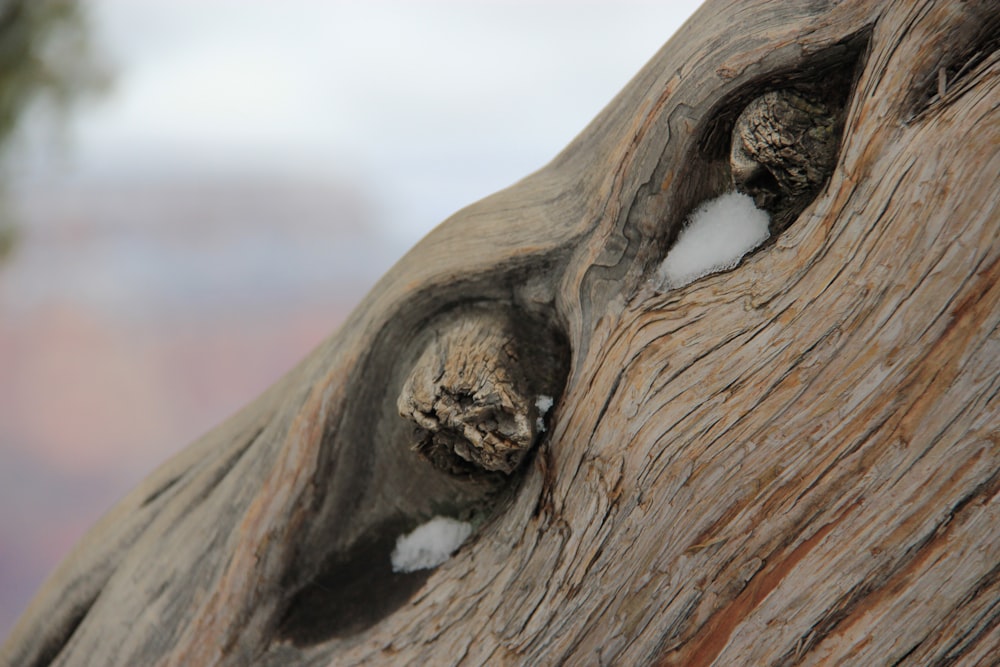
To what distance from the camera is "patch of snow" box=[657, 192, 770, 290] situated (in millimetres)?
821

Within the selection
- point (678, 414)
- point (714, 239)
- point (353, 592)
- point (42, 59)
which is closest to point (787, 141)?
point (714, 239)

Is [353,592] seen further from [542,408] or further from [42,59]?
[42,59]

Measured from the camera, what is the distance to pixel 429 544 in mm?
947

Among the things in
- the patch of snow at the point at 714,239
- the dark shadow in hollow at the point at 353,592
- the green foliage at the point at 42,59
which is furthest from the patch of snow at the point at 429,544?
the green foliage at the point at 42,59

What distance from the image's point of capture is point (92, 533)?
3.89 feet

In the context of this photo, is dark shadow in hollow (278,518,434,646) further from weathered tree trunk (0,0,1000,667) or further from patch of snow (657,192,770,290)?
patch of snow (657,192,770,290)

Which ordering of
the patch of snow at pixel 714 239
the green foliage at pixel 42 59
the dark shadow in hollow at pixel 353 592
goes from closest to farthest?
the patch of snow at pixel 714 239
the dark shadow in hollow at pixel 353 592
the green foliage at pixel 42 59

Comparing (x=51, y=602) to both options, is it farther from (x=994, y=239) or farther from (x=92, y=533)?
(x=994, y=239)

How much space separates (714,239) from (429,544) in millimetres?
477

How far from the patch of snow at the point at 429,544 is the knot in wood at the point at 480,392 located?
8 cm

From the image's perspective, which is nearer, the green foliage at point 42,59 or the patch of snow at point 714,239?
the patch of snow at point 714,239

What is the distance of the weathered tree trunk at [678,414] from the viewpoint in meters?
0.69

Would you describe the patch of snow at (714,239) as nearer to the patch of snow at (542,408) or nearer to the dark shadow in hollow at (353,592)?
the patch of snow at (542,408)

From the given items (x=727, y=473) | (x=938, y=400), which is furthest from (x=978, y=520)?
(x=727, y=473)
